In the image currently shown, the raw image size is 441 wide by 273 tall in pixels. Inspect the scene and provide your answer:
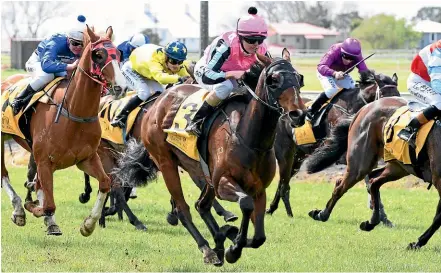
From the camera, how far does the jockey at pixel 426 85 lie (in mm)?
8516

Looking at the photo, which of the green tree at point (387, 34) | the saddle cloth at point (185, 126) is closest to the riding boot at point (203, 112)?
the saddle cloth at point (185, 126)

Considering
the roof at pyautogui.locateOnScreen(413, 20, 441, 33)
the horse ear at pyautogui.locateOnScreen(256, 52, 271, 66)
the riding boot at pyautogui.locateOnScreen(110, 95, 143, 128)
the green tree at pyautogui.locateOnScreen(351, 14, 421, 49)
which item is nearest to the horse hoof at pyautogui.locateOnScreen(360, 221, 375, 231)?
the horse ear at pyautogui.locateOnScreen(256, 52, 271, 66)

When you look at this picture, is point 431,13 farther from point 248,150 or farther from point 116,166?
point 248,150

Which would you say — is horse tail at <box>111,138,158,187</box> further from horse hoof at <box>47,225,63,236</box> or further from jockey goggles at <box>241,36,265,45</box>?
jockey goggles at <box>241,36,265,45</box>

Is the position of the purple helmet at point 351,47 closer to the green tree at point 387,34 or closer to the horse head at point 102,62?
the horse head at point 102,62

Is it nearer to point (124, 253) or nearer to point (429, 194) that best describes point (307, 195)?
point (429, 194)

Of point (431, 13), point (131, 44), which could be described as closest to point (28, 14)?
point (431, 13)

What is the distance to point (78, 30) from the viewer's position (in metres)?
9.01

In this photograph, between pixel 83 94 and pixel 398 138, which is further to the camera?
pixel 398 138

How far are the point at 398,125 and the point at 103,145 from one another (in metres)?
3.55

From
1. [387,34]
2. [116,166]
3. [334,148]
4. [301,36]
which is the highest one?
[334,148]

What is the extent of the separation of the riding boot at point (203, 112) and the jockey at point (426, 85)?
205 cm

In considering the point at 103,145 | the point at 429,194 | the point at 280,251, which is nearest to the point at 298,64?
the point at 429,194

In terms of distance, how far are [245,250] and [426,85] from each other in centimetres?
236
